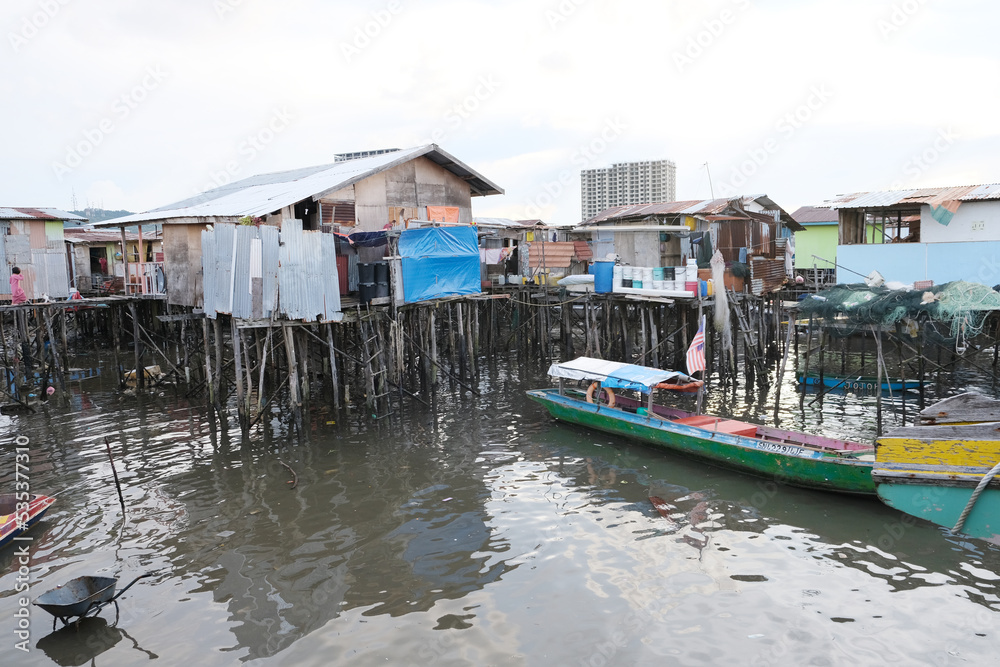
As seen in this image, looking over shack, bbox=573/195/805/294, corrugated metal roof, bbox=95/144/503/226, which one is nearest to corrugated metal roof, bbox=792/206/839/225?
shack, bbox=573/195/805/294

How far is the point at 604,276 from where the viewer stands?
20.8 meters

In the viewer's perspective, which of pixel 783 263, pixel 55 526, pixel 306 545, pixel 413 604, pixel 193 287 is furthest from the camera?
pixel 783 263

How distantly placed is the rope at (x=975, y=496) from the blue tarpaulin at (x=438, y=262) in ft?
41.5

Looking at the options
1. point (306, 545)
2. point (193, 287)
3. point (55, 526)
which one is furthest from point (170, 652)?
point (193, 287)

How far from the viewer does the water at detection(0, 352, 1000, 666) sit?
302 inches

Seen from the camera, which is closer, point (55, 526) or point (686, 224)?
point (55, 526)

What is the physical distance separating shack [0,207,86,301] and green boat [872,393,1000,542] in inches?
906

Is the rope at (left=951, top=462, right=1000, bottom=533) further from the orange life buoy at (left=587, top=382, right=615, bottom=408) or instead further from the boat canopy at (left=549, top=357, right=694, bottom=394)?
the orange life buoy at (left=587, top=382, right=615, bottom=408)

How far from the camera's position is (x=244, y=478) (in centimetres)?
1290

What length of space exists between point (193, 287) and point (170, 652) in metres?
11.7

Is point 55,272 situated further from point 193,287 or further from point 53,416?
point 193,287

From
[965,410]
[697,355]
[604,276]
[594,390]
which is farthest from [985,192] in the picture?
[594,390]

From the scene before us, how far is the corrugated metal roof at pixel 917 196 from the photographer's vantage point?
672 inches

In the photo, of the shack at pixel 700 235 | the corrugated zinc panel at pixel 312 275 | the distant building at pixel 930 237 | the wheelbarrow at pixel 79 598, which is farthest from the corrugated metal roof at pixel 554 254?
the wheelbarrow at pixel 79 598
